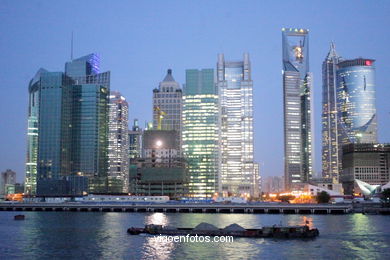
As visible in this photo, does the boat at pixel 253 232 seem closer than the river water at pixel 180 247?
No

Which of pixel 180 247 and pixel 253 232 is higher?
pixel 253 232

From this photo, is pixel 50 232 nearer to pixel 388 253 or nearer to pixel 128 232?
pixel 128 232

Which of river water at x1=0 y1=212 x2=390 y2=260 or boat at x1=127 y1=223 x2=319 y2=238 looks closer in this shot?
river water at x1=0 y1=212 x2=390 y2=260

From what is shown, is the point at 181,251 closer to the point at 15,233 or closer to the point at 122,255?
the point at 122,255

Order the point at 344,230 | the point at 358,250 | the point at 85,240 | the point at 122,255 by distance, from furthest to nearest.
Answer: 1. the point at 344,230
2. the point at 85,240
3. the point at 358,250
4. the point at 122,255

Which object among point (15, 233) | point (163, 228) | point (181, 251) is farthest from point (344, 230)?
point (15, 233)

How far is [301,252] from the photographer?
9406 centimetres

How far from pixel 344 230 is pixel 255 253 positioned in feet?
166

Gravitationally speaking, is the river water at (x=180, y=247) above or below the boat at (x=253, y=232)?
below

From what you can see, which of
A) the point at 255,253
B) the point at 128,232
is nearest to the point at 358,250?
the point at 255,253

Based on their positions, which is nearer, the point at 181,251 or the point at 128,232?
the point at 181,251

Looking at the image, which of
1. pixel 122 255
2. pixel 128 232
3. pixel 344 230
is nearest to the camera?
pixel 122 255

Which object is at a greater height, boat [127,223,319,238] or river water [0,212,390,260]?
boat [127,223,319,238]

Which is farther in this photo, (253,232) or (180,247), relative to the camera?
(253,232)
